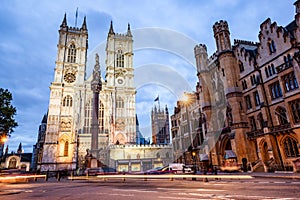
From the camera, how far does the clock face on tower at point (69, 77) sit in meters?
59.1

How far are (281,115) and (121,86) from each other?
47.5 m

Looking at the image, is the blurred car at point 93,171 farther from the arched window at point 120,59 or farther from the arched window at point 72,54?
the arched window at point 72,54

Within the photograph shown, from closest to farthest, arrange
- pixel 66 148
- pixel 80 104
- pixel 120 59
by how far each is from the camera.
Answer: pixel 66 148, pixel 80 104, pixel 120 59

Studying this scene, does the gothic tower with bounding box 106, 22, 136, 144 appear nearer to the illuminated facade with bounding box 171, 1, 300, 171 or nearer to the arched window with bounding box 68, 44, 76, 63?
the arched window with bounding box 68, 44, 76, 63

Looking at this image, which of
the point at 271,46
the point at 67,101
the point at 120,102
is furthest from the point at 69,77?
the point at 271,46

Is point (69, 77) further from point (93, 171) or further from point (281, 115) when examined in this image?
point (281, 115)

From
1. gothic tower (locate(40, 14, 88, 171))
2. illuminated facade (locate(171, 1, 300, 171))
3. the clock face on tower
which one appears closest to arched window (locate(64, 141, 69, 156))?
gothic tower (locate(40, 14, 88, 171))

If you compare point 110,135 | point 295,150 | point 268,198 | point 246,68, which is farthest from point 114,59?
point 268,198

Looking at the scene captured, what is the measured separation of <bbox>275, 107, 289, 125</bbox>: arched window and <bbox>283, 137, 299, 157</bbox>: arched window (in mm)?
1887

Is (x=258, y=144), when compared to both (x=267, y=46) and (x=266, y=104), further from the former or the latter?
(x=267, y=46)

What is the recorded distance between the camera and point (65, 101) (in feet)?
187

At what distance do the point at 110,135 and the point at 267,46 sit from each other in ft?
140

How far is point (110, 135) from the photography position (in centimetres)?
5366

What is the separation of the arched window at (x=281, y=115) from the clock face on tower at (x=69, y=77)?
54.1 m
